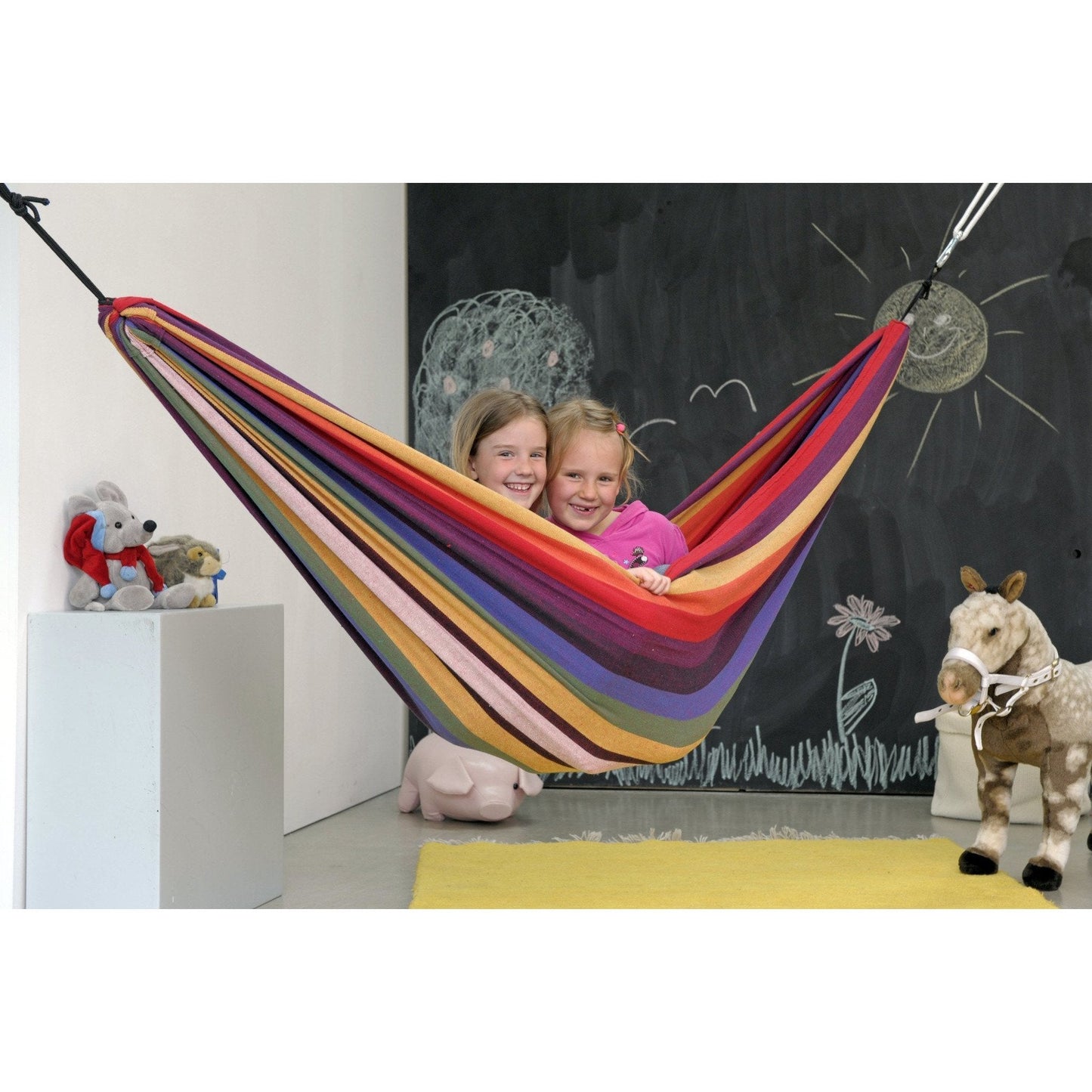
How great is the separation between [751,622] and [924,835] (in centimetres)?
131

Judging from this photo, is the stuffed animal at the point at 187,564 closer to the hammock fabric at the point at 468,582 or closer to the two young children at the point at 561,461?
the hammock fabric at the point at 468,582

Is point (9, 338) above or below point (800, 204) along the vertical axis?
below

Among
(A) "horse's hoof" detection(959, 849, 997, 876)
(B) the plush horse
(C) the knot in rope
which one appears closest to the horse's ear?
(B) the plush horse

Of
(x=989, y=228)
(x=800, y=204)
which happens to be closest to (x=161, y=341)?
(x=800, y=204)

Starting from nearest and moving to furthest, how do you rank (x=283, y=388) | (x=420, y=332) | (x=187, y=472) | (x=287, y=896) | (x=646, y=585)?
(x=283, y=388) → (x=646, y=585) → (x=287, y=896) → (x=187, y=472) → (x=420, y=332)

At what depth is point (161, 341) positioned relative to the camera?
67.7 inches

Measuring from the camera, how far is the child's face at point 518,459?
2.06 meters

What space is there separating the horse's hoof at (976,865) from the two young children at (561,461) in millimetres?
966

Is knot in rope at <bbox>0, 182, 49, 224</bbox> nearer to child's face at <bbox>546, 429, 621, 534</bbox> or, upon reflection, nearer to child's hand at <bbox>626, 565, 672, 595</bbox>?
child's face at <bbox>546, 429, 621, 534</bbox>

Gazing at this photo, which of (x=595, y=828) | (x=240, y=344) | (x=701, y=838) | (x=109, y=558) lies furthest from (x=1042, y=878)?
(x=240, y=344)

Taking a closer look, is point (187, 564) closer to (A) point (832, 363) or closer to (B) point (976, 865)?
(B) point (976, 865)

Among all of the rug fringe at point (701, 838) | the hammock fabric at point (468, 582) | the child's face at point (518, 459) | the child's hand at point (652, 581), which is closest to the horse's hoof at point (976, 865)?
the rug fringe at point (701, 838)

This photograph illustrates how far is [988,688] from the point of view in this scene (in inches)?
94.8

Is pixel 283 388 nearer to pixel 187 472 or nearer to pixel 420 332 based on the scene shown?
pixel 187 472
